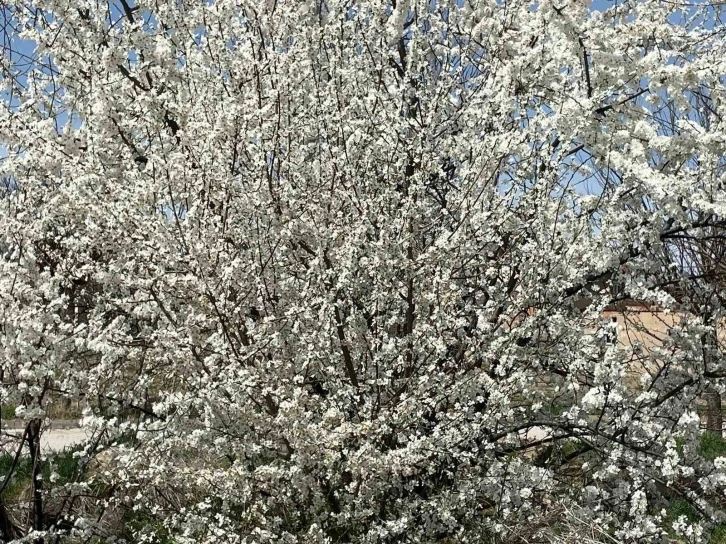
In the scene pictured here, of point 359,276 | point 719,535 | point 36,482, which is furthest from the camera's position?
point 719,535

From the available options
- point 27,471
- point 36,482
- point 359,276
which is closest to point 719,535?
point 359,276

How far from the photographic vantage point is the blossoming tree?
3.91 meters

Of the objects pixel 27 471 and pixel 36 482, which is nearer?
pixel 36 482

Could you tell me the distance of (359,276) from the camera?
425 cm

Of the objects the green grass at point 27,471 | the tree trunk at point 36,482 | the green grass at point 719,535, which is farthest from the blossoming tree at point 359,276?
the green grass at point 719,535

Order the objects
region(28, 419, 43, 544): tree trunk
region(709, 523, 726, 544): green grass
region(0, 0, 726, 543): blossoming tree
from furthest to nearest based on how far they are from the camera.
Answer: region(709, 523, 726, 544): green grass → region(28, 419, 43, 544): tree trunk → region(0, 0, 726, 543): blossoming tree

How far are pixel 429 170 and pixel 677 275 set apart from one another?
1.82 meters

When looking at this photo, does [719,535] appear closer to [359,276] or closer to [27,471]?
[359,276]

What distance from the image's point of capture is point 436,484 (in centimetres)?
444

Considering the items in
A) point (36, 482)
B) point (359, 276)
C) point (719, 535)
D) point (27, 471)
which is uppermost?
point (359, 276)

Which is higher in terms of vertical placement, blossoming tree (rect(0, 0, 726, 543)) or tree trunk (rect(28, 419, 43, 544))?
blossoming tree (rect(0, 0, 726, 543))

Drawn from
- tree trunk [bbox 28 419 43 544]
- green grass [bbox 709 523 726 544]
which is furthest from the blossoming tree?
green grass [bbox 709 523 726 544]

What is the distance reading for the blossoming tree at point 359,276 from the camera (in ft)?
12.8

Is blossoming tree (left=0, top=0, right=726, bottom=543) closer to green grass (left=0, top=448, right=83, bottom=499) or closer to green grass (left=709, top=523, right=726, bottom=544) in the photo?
green grass (left=0, top=448, right=83, bottom=499)
